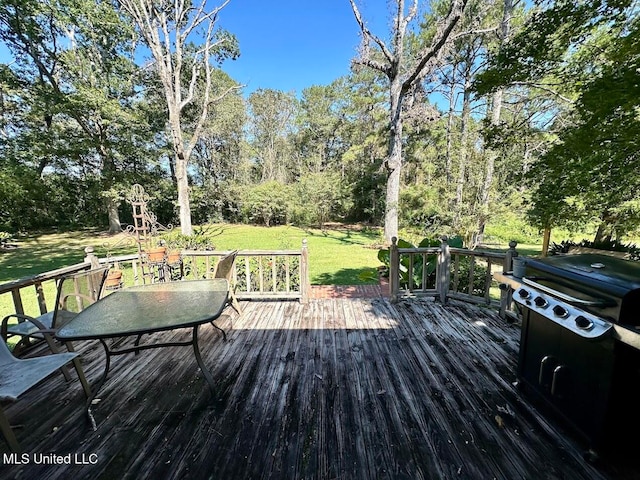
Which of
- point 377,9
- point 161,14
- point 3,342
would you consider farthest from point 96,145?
point 3,342

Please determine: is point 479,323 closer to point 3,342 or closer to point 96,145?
point 3,342

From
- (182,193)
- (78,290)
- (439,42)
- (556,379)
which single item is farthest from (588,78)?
(182,193)

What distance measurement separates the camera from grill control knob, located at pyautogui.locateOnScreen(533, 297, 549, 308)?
1.67m

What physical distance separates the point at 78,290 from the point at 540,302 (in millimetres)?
3726

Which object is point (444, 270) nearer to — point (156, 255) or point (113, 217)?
point (156, 255)

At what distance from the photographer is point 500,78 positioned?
136 inches

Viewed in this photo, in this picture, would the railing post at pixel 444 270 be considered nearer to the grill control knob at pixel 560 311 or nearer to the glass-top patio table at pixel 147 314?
the grill control knob at pixel 560 311

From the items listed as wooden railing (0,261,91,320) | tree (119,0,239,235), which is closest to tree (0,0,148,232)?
tree (119,0,239,235)

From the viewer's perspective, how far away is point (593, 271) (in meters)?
1.54

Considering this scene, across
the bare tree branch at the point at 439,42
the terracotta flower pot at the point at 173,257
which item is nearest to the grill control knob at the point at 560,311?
the terracotta flower pot at the point at 173,257

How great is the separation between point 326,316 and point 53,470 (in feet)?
8.69

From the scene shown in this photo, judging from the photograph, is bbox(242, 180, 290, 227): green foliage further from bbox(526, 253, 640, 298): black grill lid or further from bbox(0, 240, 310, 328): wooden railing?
bbox(526, 253, 640, 298): black grill lid

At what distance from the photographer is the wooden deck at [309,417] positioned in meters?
1.54

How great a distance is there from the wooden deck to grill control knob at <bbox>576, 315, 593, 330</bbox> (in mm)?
834
